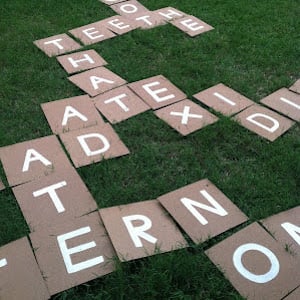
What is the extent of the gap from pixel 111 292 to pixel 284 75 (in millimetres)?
2881

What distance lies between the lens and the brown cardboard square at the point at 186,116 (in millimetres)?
3508

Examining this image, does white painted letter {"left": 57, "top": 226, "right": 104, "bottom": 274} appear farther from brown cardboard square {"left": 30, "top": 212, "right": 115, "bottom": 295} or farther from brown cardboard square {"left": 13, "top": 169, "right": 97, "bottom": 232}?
brown cardboard square {"left": 13, "top": 169, "right": 97, "bottom": 232}

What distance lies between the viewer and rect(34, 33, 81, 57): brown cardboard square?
→ 180 inches

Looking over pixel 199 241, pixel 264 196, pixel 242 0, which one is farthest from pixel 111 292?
pixel 242 0

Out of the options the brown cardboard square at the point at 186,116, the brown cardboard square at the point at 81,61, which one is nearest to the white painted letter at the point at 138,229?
the brown cardboard square at the point at 186,116

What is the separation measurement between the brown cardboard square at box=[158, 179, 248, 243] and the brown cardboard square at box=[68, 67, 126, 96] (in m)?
1.49

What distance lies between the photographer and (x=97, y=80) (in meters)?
4.11

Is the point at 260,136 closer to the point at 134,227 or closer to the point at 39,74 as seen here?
the point at 134,227

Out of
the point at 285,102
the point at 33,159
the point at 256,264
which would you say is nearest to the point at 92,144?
the point at 33,159

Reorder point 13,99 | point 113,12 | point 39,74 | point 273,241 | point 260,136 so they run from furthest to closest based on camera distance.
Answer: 1. point 113,12
2. point 39,74
3. point 13,99
4. point 260,136
5. point 273,241

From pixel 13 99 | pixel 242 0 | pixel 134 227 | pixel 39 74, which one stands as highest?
pixel 242 0

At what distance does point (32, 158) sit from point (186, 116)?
1312mm

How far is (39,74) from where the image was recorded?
13.8ft

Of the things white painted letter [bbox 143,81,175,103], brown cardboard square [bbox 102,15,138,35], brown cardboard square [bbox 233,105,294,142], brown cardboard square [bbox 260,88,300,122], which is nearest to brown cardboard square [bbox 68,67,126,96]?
white painted letter [bbox 143,81,175,103]
